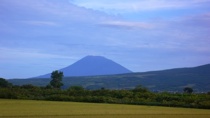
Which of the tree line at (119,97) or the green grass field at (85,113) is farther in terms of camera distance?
the tree line at (119,97)

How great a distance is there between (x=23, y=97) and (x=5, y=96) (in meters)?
3.59

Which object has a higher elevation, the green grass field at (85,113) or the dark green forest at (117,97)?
the dark green forest at (117,97)

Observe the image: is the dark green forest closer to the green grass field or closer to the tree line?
the tree line

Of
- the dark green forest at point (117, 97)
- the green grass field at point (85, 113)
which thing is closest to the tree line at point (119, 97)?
the dark green forest at point (117, 97)

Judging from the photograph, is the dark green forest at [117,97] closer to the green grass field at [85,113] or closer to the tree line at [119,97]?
the tree line at [119,97]

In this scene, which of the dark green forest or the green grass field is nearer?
the green grass field

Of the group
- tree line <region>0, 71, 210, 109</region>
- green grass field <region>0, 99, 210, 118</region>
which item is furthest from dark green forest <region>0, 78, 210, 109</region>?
green grass field <region>0, 99, 210, 118</region>

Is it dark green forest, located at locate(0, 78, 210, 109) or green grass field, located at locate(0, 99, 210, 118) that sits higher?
dark green forest, located at locate(0, 78, 210, 109)

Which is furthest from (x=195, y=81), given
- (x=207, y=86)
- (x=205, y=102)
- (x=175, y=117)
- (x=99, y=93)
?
(x=175, y=117)

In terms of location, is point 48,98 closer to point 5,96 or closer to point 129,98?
point 5,96

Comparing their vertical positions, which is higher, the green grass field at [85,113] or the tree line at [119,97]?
the tree line at [119,97]

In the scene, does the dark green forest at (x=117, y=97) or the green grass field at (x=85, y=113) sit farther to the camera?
the dark green forest at (x=117, y=97)

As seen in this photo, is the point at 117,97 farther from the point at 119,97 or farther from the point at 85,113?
the point at 85,113

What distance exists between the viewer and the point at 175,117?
114 ft
